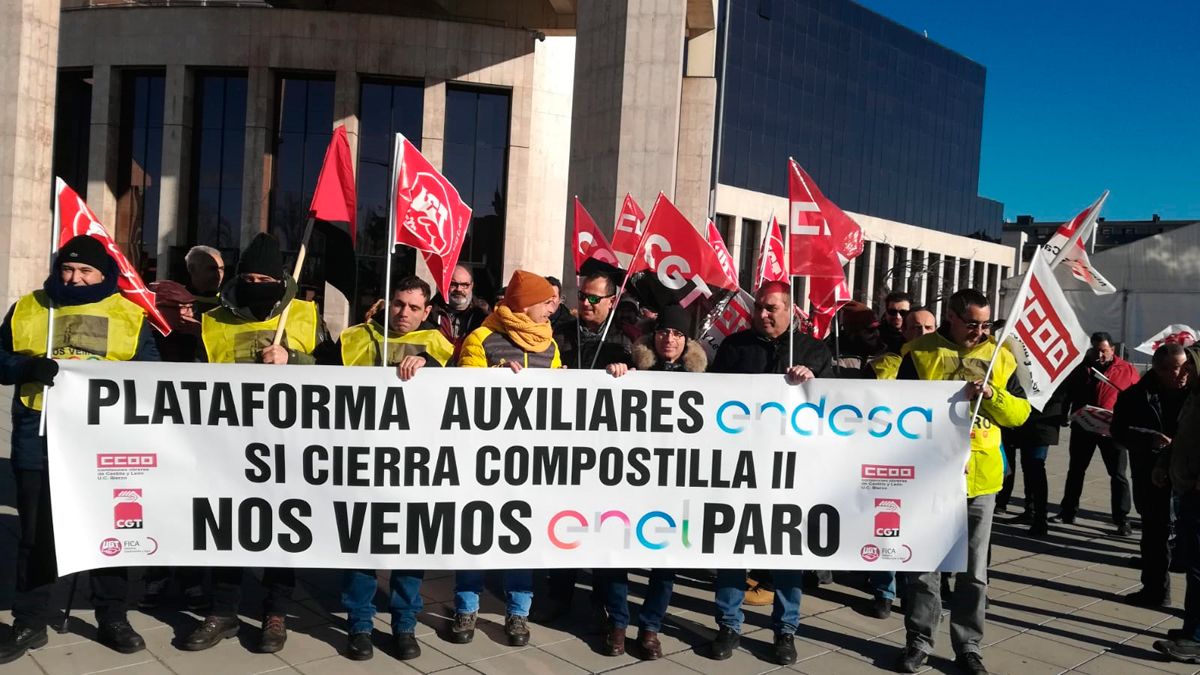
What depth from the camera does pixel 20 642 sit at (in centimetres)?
434

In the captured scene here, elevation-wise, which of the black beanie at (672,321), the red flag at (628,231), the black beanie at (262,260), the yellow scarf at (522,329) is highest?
the red flag at (628,231)

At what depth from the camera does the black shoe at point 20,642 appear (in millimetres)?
4273

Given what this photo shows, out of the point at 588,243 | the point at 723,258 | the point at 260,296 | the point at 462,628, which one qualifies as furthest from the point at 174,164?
the point at 462,628

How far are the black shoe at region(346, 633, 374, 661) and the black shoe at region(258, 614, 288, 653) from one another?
35 cm

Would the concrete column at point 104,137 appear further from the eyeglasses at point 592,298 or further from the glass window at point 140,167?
the eyeglasses at point 592,298

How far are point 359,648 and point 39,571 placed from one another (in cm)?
155

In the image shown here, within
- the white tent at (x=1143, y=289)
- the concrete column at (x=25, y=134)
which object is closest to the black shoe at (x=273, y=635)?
the concrete column at (x=25, y=134)

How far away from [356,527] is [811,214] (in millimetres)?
3168

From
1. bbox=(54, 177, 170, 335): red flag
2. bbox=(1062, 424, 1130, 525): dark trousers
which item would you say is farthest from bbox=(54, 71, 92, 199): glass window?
bbox=(1062, 424, 1130, 525): dark trousers

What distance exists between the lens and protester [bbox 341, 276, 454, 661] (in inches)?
179

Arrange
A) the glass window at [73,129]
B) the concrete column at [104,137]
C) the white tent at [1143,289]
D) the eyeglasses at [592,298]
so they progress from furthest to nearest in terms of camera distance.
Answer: the glass window at [73,129] → the concrete column at [104,137] → the white tent at [1143,289] → the eyeglasses at [592,298]

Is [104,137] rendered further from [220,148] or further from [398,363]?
[398,363]

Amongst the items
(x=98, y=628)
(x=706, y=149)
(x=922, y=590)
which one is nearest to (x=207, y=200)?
(x=706, y=149)

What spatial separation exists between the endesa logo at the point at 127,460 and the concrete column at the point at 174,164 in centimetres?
2469
